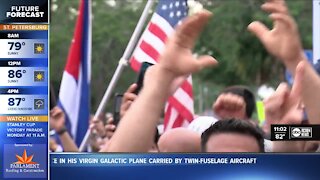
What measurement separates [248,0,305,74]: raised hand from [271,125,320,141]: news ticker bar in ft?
0.84

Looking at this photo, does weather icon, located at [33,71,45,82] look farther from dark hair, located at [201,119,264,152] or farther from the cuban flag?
the cuban flag

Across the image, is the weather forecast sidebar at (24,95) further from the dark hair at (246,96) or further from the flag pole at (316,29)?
the flag pole at (316,29)

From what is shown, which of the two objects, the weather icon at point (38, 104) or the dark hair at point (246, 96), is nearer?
the weather icon at point (38, 104)

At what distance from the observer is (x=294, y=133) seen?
279cm

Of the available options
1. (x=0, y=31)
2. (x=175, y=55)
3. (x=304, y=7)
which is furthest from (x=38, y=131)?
(x=304, y=7)

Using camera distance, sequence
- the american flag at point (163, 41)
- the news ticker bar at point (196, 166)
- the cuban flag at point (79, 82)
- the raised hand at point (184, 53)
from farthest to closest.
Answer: the cuban flag at point (79, 82) → the american flag at point (163, 41) → the news ticker bar at point (196, 166) → the raised hand at point (184, 53)

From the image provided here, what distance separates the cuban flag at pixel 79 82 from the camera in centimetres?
485

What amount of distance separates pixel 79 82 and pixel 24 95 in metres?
2.41

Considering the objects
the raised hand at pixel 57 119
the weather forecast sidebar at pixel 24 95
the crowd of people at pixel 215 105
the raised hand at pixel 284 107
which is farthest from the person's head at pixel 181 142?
the raised hand at pixel 57 119

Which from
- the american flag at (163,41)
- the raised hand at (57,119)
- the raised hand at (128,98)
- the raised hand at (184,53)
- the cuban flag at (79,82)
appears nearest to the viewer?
the raised hand at (184,53)

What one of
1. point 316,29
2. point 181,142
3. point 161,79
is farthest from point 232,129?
point 316,29

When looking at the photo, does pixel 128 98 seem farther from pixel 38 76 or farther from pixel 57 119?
pixel 57 119

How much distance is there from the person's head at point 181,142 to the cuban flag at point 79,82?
1819 millimetres

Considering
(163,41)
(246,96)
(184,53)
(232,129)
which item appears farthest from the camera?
(246,96)
